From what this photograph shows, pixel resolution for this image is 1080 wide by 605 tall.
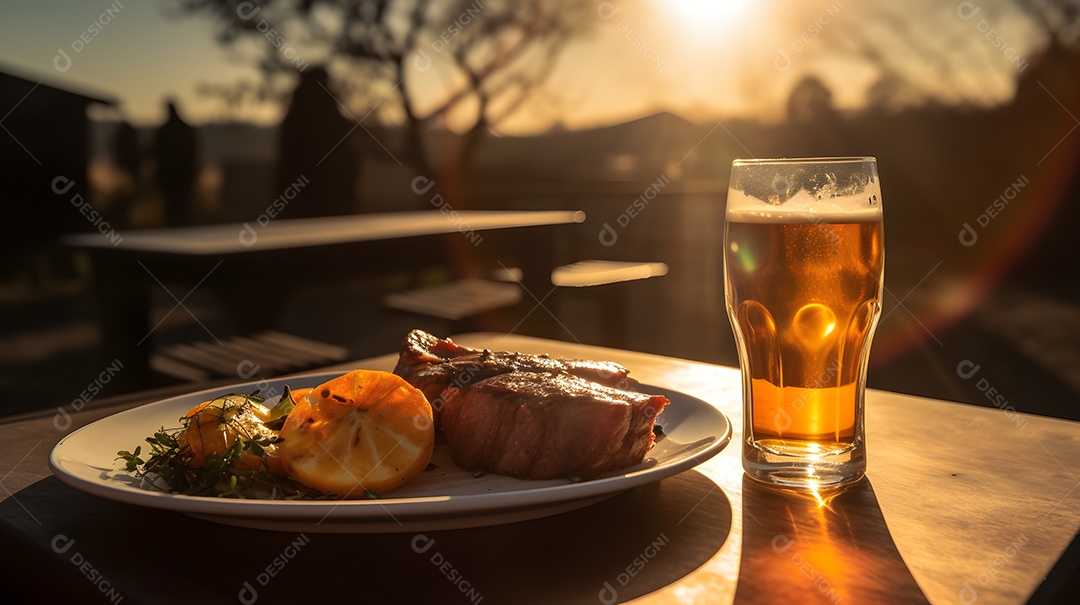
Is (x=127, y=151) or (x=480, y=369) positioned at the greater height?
(x=480, y=369)

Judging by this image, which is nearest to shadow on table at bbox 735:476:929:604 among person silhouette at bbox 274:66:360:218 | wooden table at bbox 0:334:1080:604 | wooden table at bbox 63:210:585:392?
wooden table at bbox 0:334:1080:604

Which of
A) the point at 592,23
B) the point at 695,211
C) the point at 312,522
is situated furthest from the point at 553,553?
the point at 592,23

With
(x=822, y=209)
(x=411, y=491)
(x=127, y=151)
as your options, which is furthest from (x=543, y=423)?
(x=127, y=151)

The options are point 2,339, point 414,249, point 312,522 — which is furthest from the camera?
point 2,339

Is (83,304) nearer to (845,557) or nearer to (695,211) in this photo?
(695,211)

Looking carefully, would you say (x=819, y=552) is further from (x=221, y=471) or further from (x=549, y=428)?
(x=221, y=471)

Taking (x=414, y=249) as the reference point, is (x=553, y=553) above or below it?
above
